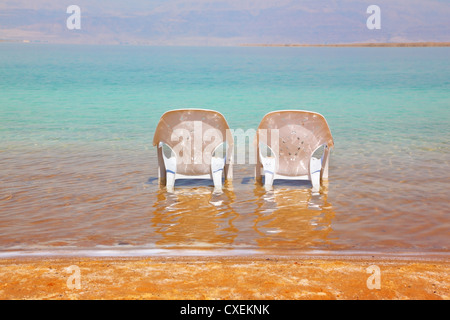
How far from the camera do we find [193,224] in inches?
224

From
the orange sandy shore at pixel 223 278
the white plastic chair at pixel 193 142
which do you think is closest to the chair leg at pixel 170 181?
the white plastic chair at pixel 193 142

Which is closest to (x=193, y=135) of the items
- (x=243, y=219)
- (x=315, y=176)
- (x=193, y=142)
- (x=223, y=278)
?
(x=193, y=142)

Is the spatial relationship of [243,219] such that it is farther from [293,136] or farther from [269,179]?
[293,136]

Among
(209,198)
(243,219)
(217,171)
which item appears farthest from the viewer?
(217,171)

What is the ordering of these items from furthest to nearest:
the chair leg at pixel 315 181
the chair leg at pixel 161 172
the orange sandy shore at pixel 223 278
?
the chair leg at pixel 161 172, the chair leg at pixel 315 181, the orange sandy shore at pixel 223 278

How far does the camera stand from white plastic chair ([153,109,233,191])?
6875 mm

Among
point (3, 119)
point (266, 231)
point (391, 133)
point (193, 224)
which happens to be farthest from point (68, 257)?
point (3, 119)

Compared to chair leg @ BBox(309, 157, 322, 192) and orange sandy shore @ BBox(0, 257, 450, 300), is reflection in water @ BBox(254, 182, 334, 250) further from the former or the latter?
orange sandy shore @ BBox(0, 257, 450, 300)

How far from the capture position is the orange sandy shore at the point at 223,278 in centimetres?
378

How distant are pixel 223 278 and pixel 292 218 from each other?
199 cm

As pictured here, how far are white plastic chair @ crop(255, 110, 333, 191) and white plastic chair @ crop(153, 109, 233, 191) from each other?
53 cm

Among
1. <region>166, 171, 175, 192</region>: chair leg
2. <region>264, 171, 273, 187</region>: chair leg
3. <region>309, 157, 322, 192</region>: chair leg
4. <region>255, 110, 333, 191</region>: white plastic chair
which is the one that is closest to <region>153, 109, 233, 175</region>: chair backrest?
<region>166, 171, 175, 192</region>: chair leg

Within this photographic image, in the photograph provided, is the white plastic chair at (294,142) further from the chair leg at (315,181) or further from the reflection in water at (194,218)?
the reflection in water at (194,218)

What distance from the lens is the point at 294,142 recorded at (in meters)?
7.01
